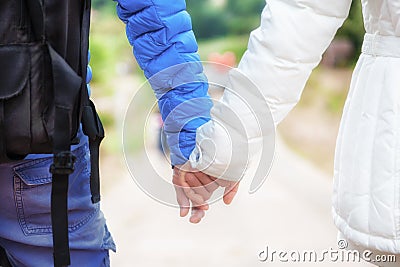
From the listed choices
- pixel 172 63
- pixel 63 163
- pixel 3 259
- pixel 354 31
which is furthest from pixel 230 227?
pixel 354 31

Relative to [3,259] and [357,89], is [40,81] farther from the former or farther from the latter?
[357,89]

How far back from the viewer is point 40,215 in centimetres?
183

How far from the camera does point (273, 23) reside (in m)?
1.88

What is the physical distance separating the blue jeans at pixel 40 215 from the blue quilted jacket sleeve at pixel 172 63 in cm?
29

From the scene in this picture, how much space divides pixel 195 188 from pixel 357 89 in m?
0.52

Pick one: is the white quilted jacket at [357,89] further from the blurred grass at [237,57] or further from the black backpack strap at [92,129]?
the blurred grass at [237,57]

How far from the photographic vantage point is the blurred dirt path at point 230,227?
14.2 ft

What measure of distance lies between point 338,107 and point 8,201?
6.72m

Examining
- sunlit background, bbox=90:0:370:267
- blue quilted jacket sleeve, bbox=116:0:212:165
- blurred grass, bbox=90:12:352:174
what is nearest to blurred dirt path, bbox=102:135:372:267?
sunlit background, bbox=90:0:370:267

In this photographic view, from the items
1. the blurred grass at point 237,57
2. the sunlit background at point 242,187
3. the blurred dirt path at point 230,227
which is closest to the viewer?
the blurred dirt path at point 230,227

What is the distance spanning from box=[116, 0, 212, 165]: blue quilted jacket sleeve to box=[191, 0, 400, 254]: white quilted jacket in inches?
5.6

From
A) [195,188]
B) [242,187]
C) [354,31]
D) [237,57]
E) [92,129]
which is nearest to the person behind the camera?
[92,129]

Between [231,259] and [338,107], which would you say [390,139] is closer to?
[231,259]

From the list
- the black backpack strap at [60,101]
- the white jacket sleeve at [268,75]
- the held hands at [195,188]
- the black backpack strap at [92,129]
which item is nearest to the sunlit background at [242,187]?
the held hands at [195,188]
